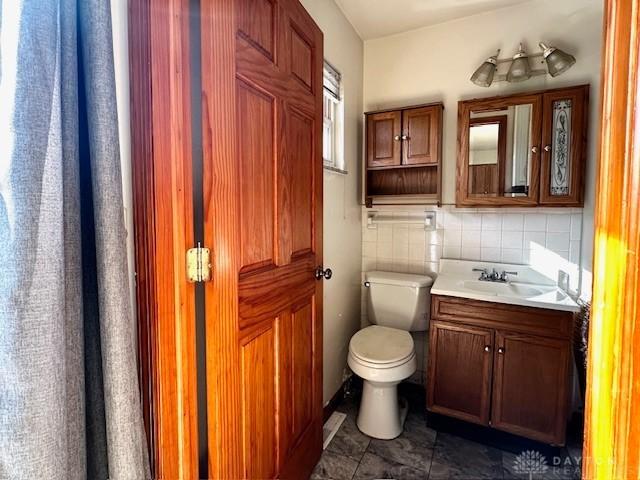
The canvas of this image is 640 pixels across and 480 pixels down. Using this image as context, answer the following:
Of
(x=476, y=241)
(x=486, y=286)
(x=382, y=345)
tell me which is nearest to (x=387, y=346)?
(x=382, y=345)

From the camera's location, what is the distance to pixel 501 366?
64.2 inches

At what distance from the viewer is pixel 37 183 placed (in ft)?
1.80

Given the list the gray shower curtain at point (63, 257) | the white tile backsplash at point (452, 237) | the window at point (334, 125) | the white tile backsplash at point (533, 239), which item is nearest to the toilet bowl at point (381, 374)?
the white tile backsplash at point (452, 237)

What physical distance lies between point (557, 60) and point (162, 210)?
2081 mm

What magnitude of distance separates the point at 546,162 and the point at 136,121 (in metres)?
1.96

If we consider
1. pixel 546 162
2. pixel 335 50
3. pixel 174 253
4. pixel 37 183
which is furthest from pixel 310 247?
pixel 546 162

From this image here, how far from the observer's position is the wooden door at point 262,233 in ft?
2.76

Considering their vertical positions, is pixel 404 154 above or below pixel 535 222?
above

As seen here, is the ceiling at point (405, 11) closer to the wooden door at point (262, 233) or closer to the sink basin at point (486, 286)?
the wooden door at point (262, 233)

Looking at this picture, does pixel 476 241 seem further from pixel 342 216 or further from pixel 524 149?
pixel 342 216

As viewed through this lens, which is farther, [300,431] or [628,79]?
[300,431]

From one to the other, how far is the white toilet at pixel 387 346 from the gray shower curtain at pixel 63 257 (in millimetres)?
1193

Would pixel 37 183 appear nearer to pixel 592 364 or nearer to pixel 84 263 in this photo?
pixel 84 263

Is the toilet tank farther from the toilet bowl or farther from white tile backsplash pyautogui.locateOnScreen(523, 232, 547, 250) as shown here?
white tile backsplash pyautogui.locateOnScreen(523, 232, 547, 250)
